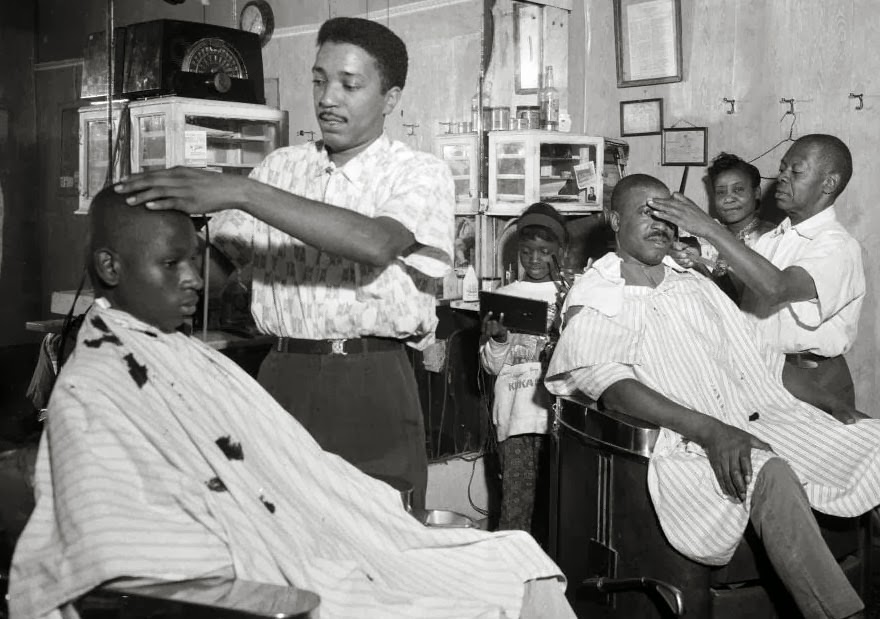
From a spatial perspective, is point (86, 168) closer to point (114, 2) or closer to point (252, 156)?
point (114, 2)

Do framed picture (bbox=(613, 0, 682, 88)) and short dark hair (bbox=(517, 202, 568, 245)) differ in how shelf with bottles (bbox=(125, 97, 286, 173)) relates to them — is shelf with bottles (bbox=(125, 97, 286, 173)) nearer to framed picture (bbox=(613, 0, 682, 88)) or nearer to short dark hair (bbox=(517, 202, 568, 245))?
short dark hair (bbox=(517, 202, 568, 245))

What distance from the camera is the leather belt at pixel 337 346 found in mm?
2037

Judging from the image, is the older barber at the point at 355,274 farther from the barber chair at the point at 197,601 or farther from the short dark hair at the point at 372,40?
the barber chair at the point at 197,601

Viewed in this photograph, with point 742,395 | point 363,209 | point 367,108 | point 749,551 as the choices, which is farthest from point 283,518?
point 742,395

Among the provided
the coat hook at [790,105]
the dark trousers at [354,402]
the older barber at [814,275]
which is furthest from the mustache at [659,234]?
the coat hook at [790,105]

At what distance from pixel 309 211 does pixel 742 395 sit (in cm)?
185

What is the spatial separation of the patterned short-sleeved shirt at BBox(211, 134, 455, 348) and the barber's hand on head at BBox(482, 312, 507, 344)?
1.37 m

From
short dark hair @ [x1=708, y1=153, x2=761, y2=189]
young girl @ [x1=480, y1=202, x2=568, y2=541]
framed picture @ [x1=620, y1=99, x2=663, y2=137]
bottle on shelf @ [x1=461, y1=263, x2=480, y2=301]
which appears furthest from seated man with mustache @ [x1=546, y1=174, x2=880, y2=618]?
framed picture @ [x1=620, y1=99, x2=663, y2=137]

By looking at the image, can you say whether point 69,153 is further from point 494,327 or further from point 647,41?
point 647,41

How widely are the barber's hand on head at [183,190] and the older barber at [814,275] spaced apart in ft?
7.08

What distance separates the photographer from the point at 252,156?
12.2 feet

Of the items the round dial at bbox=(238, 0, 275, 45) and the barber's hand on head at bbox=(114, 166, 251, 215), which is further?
the round dial at bbox=(238, 0, 275, 45)

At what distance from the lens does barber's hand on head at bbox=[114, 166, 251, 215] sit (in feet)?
5.05

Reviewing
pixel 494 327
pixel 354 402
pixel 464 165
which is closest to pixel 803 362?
pixel 494 327
